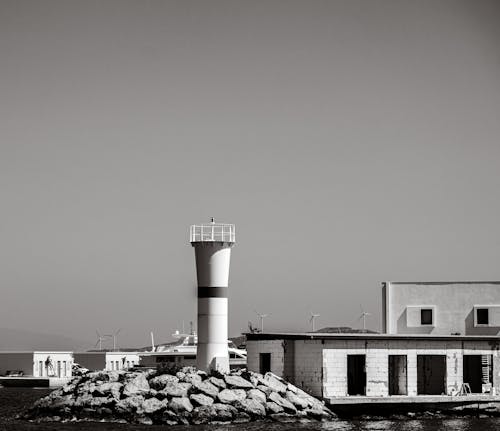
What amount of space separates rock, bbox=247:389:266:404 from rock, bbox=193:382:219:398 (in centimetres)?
147

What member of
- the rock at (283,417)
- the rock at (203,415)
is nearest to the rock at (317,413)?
the rock at (283,417)

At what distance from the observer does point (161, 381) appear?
181 ft

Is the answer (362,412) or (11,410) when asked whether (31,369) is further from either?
(362,412)

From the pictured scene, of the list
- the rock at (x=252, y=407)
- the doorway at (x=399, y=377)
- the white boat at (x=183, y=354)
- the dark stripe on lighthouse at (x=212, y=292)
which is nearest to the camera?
the rock at (x=252, y=407)

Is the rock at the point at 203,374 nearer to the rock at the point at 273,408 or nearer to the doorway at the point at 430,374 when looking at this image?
the rock at the point at 273,408

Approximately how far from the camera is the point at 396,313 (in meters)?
68.8

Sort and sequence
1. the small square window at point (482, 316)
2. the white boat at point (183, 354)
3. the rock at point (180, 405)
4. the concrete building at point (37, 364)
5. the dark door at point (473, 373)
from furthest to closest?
the concrete building at point (37, 364)
the white boat at point (183, 354)
the small square window at point (482, 316)
the dark door at point (473, 373)
the rock at point (180, 405)

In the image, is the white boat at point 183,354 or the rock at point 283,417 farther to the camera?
the white boat at point 183,354

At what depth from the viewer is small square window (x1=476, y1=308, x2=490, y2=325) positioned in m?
67.9

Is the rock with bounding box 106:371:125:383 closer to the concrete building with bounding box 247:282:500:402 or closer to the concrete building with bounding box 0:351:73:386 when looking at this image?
the concrete building with bounding box 247:282:500:402

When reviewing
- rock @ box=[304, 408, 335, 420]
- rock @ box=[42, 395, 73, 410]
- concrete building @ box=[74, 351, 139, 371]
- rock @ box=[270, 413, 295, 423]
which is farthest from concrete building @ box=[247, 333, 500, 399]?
concrete building @ box=[74, 351, 139, 371]

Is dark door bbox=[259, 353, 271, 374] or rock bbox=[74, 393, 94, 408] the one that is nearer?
rock bbox=[74, 393, 94, 408]

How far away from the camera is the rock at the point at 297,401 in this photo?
181ft

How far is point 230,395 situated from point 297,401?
10.0 feet
